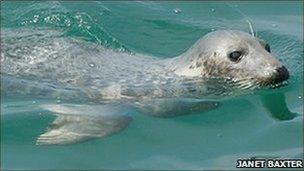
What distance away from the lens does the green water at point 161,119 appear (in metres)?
6.57

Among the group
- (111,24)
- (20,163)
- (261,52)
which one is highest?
(111,24)

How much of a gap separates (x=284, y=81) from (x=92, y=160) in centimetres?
249

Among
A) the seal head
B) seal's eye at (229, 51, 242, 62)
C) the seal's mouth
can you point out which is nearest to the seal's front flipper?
the seal head

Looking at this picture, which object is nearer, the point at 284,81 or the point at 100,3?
the point at 284,81

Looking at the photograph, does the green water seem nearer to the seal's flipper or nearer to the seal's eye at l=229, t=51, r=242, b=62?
the seal's flipper

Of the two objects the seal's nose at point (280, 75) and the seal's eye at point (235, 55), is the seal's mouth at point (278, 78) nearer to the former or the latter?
the seal's nose at point (280, 75)

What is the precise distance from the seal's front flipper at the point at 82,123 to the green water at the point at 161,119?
9 centimetres

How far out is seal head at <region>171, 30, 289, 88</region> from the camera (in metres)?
7.82

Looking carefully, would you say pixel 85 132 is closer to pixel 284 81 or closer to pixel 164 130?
pixel 164 130

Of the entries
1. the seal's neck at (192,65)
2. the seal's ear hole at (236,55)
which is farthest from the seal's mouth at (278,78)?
the seal's neck at (192,65)

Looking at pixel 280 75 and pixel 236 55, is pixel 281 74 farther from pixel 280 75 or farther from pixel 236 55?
pixel 236 55

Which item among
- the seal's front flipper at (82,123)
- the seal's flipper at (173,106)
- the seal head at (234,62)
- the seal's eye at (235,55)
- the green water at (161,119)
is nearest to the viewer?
the green water at (161,119)

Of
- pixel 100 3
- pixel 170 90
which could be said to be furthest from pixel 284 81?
pixel 100 3

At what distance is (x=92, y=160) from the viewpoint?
645cm
